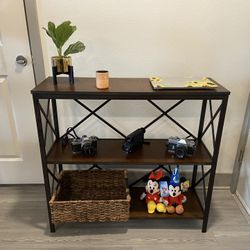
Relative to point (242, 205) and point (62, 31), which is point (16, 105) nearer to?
point (62, 31)

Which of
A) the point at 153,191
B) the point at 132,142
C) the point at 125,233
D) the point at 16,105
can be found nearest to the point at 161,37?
the point at 132,142

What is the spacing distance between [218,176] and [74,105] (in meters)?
1.16

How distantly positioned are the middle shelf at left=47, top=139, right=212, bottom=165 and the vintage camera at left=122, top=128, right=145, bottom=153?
1.0 inches

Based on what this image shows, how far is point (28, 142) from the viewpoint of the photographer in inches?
66.0

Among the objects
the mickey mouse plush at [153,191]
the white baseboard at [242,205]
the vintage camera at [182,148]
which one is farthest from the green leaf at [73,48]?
the white baseboard at [242,205]

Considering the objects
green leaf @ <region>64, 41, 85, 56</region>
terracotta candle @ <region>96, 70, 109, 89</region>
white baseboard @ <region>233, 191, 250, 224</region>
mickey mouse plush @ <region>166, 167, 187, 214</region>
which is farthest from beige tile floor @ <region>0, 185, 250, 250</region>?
green leaf @ <region>64, 41, 85, 56</region>

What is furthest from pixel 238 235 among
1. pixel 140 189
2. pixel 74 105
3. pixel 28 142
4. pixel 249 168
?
pixel 28 142

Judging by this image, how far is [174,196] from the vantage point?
1.43 m

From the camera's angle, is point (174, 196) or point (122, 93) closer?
point (122, 93)

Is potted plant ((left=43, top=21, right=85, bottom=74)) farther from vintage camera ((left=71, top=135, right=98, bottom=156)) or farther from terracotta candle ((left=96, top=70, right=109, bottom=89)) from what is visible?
vintage camera ((left=71, top=135, right=98, bottom=156))

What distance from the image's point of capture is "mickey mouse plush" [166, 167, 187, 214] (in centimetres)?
141

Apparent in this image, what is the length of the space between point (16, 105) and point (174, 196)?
1164 mm

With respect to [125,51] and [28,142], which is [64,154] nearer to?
[28,142]

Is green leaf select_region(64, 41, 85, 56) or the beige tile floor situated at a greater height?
green leaf select_region(64, 41, 85, 56)
